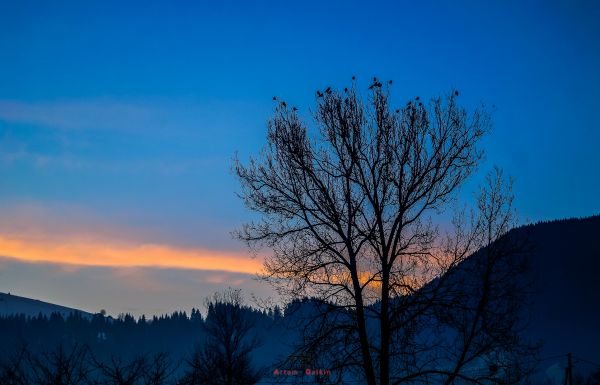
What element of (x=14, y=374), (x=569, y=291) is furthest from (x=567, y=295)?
(x=14, y=374)

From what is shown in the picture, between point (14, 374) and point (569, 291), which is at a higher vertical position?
point (569, 291)

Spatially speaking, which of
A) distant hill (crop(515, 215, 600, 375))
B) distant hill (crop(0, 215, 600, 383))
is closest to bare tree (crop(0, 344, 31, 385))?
distant hill (crop(0, 215, 600, 383))

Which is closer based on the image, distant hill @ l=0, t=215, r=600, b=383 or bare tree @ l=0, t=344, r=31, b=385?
bare tree @ l=0, t=344, r=31, b=385

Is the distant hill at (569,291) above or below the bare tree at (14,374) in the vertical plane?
above

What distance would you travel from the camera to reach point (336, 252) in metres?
12.5

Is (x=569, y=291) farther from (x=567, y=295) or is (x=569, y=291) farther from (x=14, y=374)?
(x=14, y=374)

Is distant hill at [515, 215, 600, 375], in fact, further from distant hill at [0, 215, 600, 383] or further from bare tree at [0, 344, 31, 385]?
bare tree at [0, 344, 31, 385]

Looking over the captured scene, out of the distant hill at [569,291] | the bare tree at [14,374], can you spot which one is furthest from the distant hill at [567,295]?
the bare tree at [14,374]

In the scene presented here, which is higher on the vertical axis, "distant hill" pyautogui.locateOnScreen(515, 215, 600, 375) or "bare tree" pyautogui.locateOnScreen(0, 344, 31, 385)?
"distant hill" pyautogui.locateOnScreen(515, 215, 600, 375)

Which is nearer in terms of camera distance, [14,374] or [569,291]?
[14,374]

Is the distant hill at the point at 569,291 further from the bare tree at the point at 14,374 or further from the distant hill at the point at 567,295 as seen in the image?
the bare tree at the point at 14,374

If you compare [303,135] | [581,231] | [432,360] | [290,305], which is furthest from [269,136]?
[581,231]

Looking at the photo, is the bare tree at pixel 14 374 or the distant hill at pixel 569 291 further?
the distant hill at pixel 569 291

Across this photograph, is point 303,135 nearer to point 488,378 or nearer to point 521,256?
point 521,256
